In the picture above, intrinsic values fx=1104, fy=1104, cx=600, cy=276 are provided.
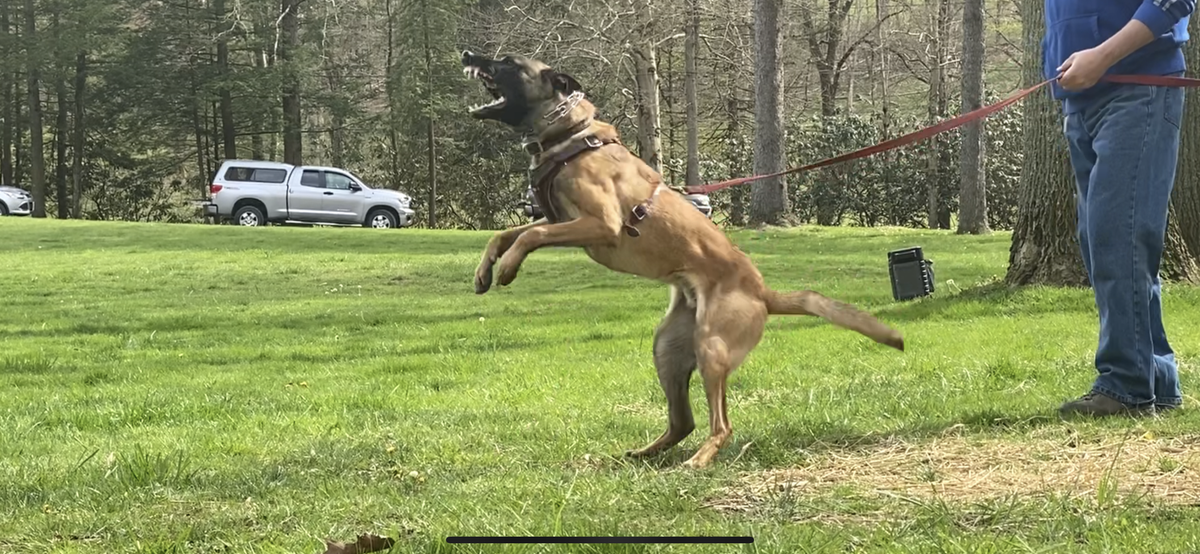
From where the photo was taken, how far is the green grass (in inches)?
123

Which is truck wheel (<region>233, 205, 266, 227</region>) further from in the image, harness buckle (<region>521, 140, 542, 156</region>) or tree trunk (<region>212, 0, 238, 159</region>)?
harness buckle (<region>521, 140, 542, 156</region>)

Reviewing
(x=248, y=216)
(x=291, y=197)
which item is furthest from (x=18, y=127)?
(x=291, y=197)

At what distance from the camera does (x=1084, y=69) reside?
13.4 ft

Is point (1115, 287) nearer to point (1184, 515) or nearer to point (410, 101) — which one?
point (1184, 515)

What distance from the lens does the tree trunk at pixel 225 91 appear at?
3581 centimetres

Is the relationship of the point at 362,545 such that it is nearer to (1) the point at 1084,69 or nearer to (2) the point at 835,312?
(2) the point at 835,312

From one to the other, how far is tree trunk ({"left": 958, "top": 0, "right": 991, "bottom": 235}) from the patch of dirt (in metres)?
16.2

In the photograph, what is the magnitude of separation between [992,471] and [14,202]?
3681 cm

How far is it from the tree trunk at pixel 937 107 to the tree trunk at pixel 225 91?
2171 centimetres

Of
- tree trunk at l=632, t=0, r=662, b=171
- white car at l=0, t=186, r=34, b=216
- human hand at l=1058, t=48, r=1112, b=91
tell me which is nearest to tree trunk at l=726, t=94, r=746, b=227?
tree trunk at l=632, t=0, r=662, b=171

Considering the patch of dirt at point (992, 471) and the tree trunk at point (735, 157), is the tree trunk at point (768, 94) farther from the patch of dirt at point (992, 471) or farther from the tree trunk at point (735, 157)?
the patch of dirt at point (992, 471)

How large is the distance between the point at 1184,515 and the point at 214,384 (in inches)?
223

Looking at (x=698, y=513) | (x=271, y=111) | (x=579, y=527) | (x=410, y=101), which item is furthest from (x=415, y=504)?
(x=271, y=111)

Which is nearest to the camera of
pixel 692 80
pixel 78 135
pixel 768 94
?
pixel 768 94
